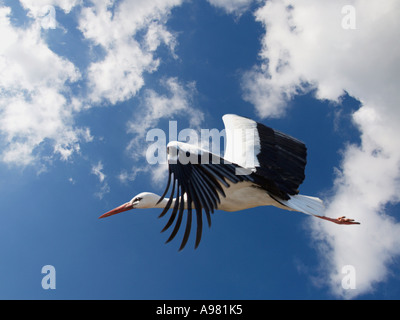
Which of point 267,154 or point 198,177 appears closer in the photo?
point 198,177

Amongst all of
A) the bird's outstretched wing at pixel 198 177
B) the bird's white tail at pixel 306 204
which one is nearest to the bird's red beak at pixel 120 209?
the bird's outstretched wing at pixel 198 177

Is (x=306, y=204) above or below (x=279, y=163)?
below

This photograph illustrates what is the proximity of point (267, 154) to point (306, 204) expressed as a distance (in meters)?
0.92

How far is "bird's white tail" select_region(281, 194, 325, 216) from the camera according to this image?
17.0 feet

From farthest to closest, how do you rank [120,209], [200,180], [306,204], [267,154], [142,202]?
[120,209] → [142,202] → [267,154] → [306,204] → [200,180]

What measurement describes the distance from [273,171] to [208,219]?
5.76 feet

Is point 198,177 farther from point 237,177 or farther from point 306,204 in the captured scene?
point 306,204

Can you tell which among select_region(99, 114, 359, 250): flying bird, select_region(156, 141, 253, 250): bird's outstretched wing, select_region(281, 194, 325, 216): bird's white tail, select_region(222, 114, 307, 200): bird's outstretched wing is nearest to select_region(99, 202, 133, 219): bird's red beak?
select_region(99, 114, 359, 250): flying bird

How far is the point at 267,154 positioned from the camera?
18.1 feet

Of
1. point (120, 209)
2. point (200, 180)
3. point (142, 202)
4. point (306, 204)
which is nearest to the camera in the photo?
point (200, 180)

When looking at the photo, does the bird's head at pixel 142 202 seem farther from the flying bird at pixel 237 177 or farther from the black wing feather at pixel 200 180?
the black wing feather at pixel 200 180

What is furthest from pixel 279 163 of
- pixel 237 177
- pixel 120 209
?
pixel 120 209

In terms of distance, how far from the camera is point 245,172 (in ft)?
14.5

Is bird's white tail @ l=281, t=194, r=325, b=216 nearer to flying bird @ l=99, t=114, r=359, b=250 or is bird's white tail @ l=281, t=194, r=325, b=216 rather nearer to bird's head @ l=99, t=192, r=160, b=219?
flying bird @ l=99, t=114, r=359, b=250
